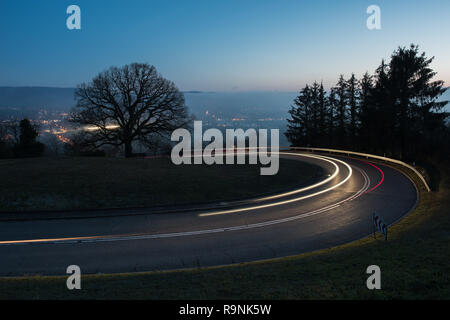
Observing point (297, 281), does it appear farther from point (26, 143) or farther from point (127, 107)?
point (26, 143)

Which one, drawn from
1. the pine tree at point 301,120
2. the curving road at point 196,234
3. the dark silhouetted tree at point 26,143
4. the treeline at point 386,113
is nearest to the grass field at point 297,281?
the curving road at point 196,234

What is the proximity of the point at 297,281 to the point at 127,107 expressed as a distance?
31220mm

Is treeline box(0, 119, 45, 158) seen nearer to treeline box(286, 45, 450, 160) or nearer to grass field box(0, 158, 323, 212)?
Result: grass field box(0, 158, 323, 212)

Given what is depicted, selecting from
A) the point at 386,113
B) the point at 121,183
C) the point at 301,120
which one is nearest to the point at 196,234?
the point at 121,183

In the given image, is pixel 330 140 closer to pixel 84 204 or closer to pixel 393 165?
pixel 393 165

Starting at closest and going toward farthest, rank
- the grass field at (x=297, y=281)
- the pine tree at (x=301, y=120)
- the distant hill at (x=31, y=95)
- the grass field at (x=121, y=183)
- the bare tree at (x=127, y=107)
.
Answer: the grass field at (x=297, y=281) < the grass field at (x=121, y=183) < the bare tree at (x=127, y=107) < the pine tree at (x=301, y=120) < the distant hill at (x=31, y=95)

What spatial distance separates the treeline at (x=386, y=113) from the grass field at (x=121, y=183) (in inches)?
737

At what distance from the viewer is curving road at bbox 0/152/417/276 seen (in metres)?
9.84

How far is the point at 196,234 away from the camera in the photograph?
40.9 feet

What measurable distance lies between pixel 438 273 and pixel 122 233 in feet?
38.4

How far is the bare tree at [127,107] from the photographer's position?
3175cm

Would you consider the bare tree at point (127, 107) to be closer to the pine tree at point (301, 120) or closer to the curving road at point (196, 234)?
the curving road at point (196, 234)

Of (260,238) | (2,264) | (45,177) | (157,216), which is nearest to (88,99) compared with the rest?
(45,177)
